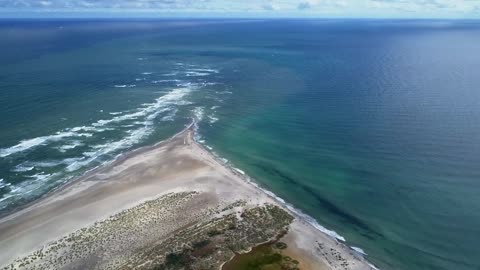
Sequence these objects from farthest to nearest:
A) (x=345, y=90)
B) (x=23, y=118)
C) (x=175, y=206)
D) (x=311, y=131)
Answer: (x=345, y=90) → (x=23, y=118) → (x=311, y=131) → (x=175, y=206)

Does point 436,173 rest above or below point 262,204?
above

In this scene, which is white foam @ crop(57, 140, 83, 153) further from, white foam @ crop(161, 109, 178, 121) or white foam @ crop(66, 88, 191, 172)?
white foam @ crop(161, 109, 178, 121)

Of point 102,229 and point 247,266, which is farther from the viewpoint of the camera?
point 102,229

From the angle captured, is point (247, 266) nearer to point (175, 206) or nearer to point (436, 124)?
point (175, 206)

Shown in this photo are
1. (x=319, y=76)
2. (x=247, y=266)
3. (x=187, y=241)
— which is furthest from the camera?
(x=319, y=76)

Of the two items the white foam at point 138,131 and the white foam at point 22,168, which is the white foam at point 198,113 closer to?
the white foam at point 138,131

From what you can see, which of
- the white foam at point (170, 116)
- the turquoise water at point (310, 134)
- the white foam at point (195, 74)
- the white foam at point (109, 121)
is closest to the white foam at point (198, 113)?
the turquoise water at point (310, 134)

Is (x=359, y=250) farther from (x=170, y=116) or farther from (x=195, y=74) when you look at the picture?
(x=195, y=74)

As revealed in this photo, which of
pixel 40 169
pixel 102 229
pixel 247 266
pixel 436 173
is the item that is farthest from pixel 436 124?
pixel 40 169
